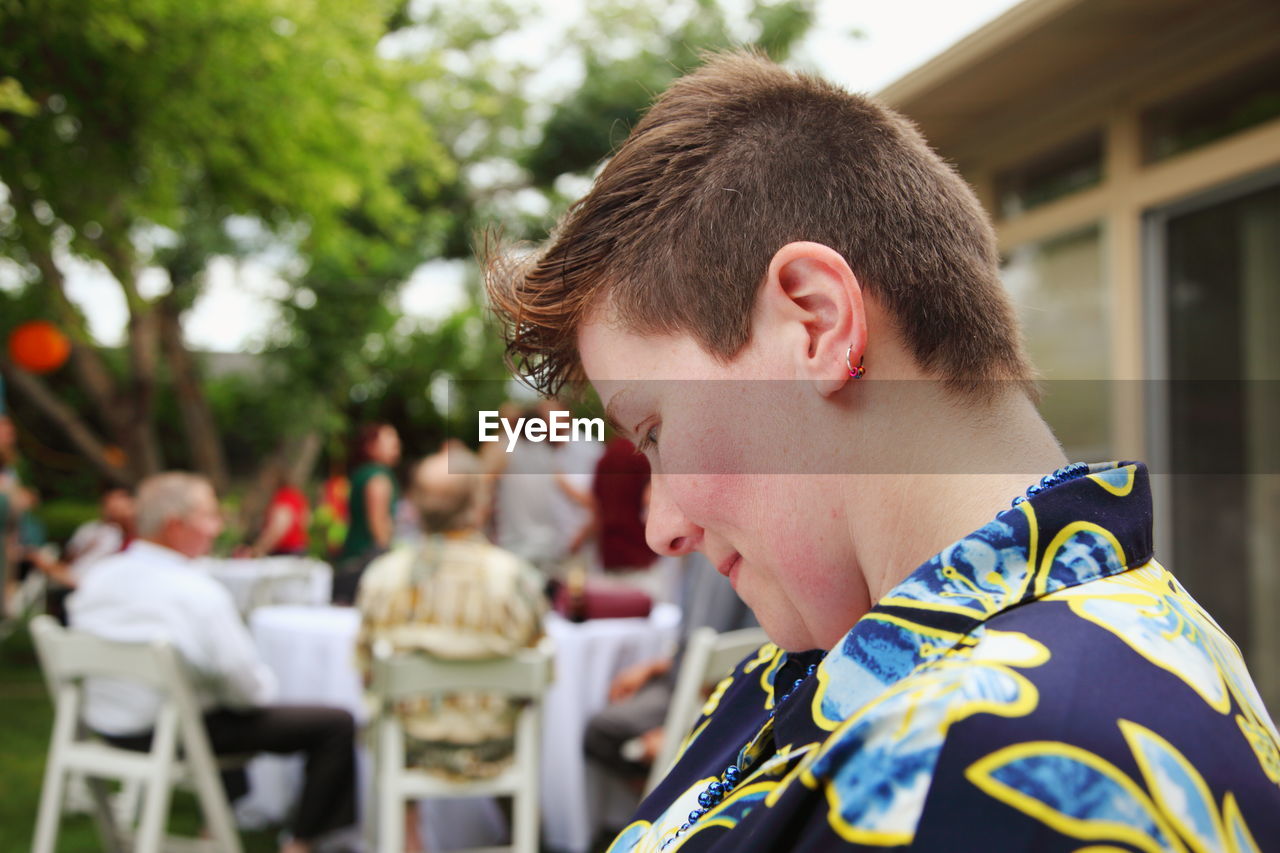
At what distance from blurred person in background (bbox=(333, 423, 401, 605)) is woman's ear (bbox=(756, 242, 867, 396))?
5.79m

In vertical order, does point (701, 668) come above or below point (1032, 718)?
below

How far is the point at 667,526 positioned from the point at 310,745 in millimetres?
3796

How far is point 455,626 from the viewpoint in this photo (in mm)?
3750

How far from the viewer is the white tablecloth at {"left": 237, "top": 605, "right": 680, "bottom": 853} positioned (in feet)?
14.0

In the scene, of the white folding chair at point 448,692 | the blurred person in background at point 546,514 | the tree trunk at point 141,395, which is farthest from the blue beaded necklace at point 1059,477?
the tree trunk at point 141,395

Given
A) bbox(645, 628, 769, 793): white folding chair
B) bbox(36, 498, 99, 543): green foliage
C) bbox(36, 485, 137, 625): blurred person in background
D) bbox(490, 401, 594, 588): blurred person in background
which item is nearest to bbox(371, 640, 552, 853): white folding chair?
bbox(645, 628, 769, 793): white folding chair

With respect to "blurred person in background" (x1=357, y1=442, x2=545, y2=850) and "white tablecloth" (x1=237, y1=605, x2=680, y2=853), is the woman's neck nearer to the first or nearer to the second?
"blurred person in background" (x1=357, y1=442, x2=545, y2=850)

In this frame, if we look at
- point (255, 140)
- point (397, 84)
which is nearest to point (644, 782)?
point (255, 140)

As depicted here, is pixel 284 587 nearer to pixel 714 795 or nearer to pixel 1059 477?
pixel 714 795

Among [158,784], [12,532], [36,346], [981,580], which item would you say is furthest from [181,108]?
[981,580]

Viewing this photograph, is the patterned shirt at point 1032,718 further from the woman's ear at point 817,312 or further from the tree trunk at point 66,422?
the tree trunk at point 66,422

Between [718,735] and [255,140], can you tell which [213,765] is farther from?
[255,140]

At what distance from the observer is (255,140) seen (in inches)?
244

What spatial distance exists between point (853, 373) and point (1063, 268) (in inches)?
188
